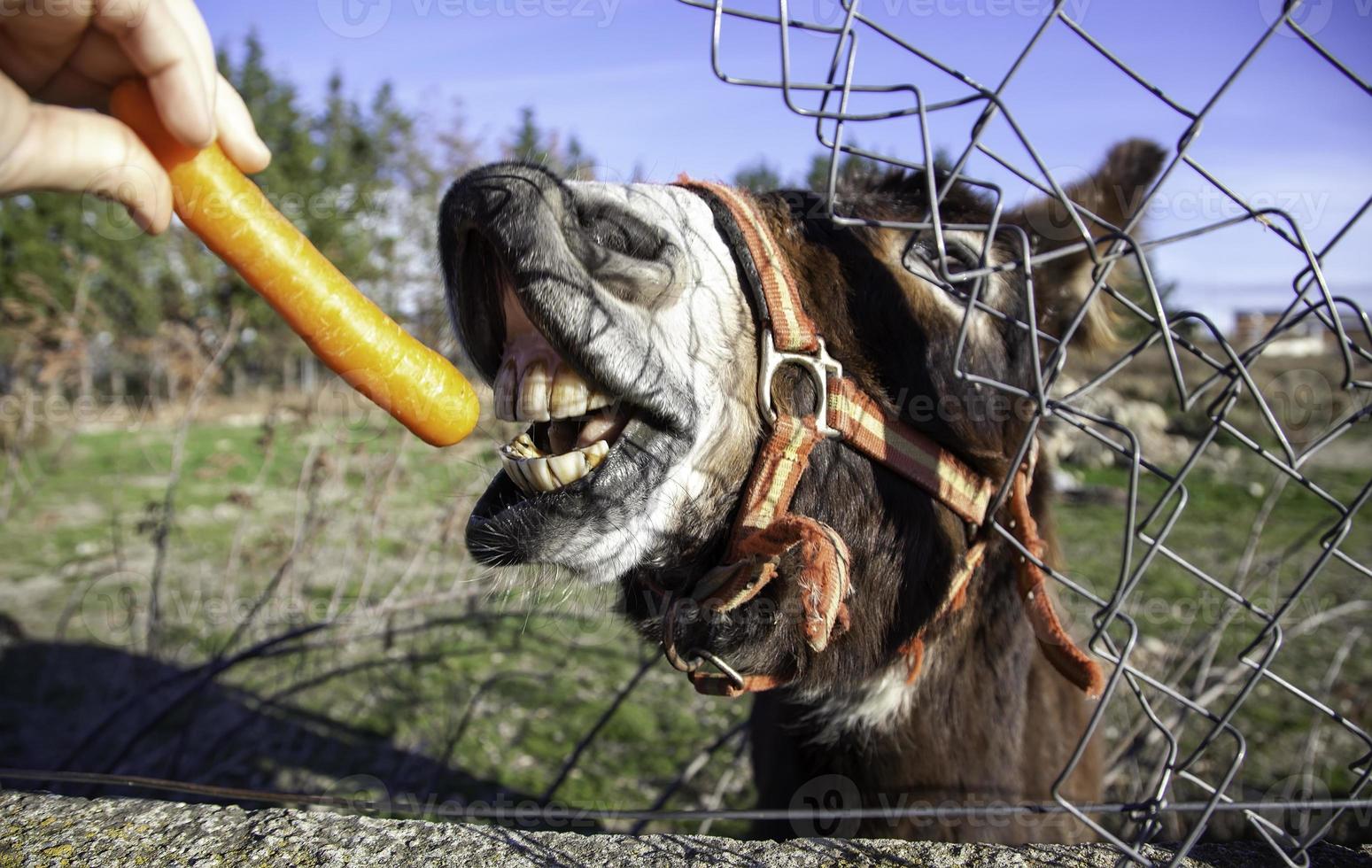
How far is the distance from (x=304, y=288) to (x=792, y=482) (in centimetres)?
105

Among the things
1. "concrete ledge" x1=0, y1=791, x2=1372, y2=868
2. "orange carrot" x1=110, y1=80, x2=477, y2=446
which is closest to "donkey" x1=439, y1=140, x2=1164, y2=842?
"orange carrot" x1=110, y1=80, x2=477, y2=446

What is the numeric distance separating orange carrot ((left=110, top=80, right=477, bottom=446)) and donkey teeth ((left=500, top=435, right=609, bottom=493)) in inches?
7.0

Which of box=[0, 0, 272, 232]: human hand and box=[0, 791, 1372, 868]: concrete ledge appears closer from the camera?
box=[0, 0, 272, 232]: human hand

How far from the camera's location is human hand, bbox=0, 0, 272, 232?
120 centimetres

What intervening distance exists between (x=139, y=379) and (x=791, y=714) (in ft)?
69.2

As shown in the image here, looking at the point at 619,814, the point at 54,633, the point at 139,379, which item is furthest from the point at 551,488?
the point at 139,379

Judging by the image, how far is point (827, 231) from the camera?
6.63 ft

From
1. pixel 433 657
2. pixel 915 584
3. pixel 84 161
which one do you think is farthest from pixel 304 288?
pixel 433 657

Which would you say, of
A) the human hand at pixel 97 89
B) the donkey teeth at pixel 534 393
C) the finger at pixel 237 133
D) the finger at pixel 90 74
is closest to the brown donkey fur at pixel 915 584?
the donkey teeth at pixel 534 393

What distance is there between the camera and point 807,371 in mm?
1816

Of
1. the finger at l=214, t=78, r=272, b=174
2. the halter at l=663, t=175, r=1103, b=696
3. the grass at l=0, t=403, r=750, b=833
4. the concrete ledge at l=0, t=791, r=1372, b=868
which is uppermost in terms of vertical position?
the finger at l=214, t=78, r=272, b=174

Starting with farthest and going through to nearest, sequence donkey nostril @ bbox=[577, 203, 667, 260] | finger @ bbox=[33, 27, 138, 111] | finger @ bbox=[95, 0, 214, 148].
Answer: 1. donkey nostril @ bbox=[577, 203, 667, 260]
2. finger @ bbox=[33, 27, 138, 111]
3. finger @ bbox=[95, 0, 214, 148]

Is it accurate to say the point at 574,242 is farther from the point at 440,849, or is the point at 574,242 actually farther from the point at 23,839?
the point at 23,839

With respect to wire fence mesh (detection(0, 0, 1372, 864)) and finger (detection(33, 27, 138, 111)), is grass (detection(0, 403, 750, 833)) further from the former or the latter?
finger (detection(33, 27, 138, 111))
